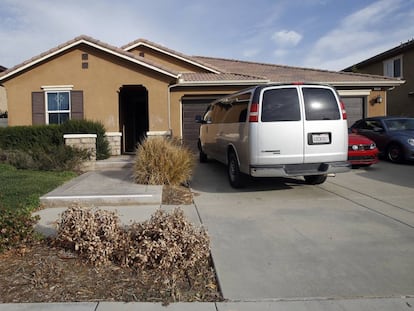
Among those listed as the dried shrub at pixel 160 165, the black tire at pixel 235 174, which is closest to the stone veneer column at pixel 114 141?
the dried shrub at pixel 160 165

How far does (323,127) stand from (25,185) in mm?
6288

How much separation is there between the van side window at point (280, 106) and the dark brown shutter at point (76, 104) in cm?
845

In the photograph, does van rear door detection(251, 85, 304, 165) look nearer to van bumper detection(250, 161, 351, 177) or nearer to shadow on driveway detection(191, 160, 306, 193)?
van bumper detection(250, 161, 351, 177)

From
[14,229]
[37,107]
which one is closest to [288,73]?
[37,107]

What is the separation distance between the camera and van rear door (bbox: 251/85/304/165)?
6867mm

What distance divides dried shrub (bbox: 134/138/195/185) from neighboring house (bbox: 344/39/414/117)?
21149 mm

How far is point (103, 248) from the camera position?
4.06 metres

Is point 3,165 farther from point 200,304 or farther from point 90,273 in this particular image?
point 200,304

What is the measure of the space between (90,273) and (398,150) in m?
11.2


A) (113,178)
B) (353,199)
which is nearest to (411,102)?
(353,199)

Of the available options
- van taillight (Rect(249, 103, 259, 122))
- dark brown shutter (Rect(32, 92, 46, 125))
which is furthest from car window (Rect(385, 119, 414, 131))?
dark brown shutter (Rect(32, 92, 46, 125))

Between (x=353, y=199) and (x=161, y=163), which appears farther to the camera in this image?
(x=161, y=163)

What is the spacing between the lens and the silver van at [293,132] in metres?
6.89

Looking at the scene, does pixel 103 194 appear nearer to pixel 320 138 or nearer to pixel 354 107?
pixel 320 138
